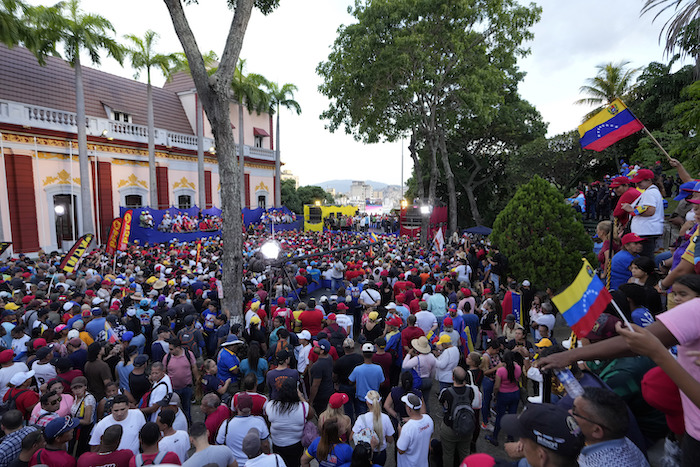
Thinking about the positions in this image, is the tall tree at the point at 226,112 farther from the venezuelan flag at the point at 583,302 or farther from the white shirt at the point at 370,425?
the venezuelan flag at the point at 583,302

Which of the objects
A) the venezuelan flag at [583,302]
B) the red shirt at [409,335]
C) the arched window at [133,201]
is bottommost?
the red shirt at [409,335]

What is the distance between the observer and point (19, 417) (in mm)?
3752

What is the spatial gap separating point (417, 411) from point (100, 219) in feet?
76.9

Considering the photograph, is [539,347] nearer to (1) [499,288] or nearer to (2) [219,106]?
(1) [499,288]

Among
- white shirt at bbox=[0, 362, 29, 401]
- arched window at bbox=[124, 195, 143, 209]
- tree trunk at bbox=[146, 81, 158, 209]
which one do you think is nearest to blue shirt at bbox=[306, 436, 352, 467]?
white shirt at bbox=[0, 362, 29, 401]

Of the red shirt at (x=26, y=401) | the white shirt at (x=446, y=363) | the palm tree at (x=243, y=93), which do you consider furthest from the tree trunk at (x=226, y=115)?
the palm tree at (x=243, y=93)

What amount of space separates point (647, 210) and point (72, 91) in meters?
27.9

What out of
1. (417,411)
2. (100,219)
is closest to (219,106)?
(417,411)

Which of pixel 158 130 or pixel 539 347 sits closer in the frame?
pixel 539 347

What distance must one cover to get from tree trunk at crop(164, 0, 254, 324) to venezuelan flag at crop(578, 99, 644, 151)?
23.6 feet

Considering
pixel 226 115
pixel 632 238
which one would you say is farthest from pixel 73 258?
pixel 632 238

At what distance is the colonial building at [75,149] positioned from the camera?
57.6ft

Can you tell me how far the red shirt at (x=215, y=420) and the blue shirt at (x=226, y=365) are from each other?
126 cm

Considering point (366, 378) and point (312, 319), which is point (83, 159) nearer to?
point (312, 319)
